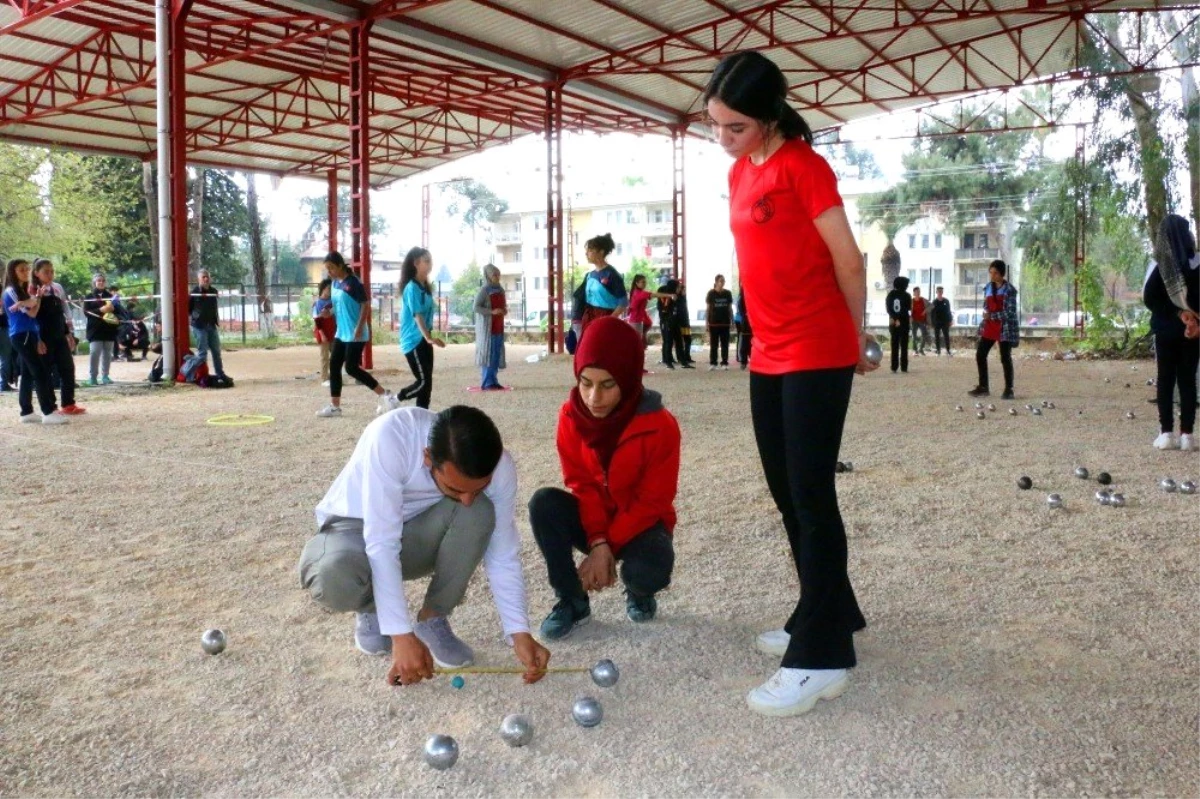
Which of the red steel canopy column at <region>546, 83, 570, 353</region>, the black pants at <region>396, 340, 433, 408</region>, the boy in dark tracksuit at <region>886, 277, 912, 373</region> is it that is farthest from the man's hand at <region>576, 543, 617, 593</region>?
the red steel canopy column at <region>546, 83, 570, 353</region>

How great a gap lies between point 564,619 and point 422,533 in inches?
29.8

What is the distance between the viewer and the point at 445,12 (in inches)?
679

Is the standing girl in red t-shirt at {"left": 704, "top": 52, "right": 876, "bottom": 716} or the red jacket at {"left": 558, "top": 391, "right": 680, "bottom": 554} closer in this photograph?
the standing girl in red t-shirt at {"left": 704, "top": 52, "right": 876, "bottom": 716}

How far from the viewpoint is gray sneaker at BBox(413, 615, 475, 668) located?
129 inches

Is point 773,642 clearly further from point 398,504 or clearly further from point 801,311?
point 398,504

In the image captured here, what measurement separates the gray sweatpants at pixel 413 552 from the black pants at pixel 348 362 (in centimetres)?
704

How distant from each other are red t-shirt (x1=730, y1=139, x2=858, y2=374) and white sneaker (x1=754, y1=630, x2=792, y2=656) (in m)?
1.04

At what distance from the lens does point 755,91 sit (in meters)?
2.73

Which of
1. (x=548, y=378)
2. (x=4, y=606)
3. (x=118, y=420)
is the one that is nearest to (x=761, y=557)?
(x=4, y=606)

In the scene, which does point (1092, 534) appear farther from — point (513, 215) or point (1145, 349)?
point (513, 215)

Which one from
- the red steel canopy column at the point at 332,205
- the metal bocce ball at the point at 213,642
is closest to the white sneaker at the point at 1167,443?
the metal bocce ball at the point at 213,642

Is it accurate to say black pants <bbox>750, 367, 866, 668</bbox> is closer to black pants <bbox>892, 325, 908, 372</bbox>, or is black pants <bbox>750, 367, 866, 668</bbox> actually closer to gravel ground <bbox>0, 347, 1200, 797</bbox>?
gravel ground <bbox>0, 347, 1200, 797</bbox>

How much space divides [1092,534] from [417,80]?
1979 cm

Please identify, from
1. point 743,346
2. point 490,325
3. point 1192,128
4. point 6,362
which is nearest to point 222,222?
point 6,362
